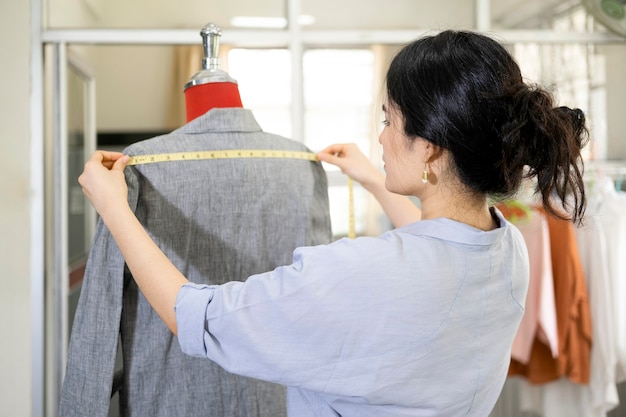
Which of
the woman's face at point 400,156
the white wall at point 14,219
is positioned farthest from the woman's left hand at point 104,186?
the white wall at point 14,219

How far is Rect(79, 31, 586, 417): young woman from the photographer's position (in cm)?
85

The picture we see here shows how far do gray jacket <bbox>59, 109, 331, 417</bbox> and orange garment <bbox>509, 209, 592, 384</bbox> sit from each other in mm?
1327

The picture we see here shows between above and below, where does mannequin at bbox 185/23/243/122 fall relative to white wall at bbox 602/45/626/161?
below

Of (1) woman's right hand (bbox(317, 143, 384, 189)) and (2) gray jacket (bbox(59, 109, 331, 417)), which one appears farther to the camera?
(1) woman's right hand (bbox(317, 143, 384, 189))

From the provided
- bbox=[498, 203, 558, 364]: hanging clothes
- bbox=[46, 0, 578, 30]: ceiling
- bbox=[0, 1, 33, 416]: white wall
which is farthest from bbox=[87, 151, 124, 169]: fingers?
bbox=[498, 203, 558, 364]: hanging clothes

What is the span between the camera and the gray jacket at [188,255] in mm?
1116

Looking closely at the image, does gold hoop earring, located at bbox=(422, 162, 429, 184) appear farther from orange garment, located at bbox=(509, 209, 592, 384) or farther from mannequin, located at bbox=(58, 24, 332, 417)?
orange garment, located at bbox=(509, 209, 592, 384)

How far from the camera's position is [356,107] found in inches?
101

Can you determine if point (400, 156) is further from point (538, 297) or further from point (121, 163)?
point (538, 297)

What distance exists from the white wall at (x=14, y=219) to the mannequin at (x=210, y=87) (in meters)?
1.19

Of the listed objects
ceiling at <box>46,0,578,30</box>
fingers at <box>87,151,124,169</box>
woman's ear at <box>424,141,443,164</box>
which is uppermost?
ceiling at <box>46,0,578,30</box>

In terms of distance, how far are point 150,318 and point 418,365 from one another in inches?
19.6

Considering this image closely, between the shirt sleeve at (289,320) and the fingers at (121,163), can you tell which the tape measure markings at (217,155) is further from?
the shirt sleeve at (289,320)

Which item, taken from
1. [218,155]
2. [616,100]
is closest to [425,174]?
[218,155]
